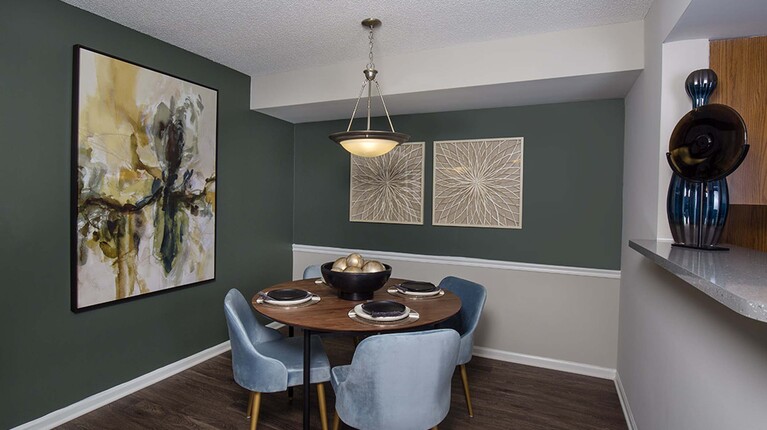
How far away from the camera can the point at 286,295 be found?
2314mm

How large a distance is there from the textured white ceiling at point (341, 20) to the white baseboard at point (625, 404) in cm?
242

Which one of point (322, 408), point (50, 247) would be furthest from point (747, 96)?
point (50, 247)

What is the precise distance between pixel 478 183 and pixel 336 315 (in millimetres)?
2001

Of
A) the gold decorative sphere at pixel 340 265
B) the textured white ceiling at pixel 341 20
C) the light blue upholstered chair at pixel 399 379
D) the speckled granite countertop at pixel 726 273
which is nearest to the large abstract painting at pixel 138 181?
the textured white ceiling at pixel 341 20

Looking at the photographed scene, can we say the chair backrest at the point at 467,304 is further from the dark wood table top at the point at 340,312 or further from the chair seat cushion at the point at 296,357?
the chair seat cushion at the point at 296,357

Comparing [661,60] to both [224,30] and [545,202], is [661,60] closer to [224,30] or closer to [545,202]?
[545,202]

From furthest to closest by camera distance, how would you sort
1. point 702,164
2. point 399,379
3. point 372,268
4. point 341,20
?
1. point 341,20
2. point 372,268
3. point 399,379
4. point 702,164

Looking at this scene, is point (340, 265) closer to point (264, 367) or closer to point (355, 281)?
point (355, 281)

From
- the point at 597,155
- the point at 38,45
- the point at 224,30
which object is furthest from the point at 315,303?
the point at 597,155

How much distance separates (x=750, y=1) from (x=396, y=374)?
1.92 metres

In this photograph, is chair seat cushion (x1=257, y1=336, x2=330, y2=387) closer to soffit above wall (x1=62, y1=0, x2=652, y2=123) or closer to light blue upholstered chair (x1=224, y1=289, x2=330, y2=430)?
light blue upholstered chair (x1=224, y1=289, x2=330, y2=430)

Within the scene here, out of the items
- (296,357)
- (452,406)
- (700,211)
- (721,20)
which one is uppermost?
(721,20)

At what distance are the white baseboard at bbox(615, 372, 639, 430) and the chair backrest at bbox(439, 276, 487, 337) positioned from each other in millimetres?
1060

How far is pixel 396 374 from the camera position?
1.67 m
